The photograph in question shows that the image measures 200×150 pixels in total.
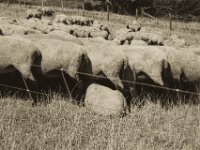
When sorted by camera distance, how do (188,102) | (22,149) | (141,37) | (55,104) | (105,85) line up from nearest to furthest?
(22,149) → (55,104) → (105,85) → (188,102) → (141,37)

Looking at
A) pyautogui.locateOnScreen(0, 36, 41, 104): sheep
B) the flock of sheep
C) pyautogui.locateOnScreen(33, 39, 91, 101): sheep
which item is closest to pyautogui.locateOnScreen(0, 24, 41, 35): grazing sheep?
the flock of sheep

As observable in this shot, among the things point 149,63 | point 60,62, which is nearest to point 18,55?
point 60,62

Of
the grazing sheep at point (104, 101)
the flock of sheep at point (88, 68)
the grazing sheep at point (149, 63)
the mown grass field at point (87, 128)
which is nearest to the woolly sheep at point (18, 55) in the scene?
the flock of sheep at point (88, 68)

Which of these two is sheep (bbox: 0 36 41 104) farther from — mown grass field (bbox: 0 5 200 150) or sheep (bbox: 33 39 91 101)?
mown grass field (bbox: 0 5 200 150)

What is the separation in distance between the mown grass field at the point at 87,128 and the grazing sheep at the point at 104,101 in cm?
16

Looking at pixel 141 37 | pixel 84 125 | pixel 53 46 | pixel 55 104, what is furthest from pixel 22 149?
pixel 141 37

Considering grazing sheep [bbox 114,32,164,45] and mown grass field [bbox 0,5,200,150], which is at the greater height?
grazing sheep [bbox 114,32,164,45]

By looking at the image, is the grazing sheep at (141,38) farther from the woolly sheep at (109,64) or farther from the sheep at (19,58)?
the sheep at (19,58)

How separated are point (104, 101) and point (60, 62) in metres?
1.06

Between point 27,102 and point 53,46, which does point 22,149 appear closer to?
point 27,102

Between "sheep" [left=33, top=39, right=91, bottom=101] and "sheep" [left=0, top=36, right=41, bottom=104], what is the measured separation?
0.20 m

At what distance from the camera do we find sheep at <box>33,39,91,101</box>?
25.7ft

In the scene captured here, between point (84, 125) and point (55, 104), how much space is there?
1050mm

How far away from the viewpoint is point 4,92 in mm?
7891
